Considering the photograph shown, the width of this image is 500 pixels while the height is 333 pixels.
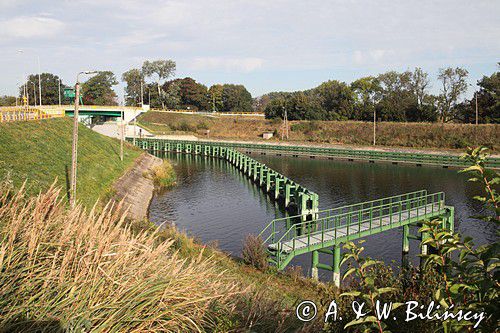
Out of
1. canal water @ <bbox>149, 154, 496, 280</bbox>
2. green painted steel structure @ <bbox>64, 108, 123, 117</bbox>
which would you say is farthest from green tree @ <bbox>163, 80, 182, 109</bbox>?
canal water @ <bbox>149, 154, 496, 280</bbox>

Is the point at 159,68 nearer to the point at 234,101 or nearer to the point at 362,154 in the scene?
the point at 234,101

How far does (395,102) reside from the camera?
86.2m

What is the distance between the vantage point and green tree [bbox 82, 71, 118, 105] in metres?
126

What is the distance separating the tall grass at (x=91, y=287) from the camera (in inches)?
187

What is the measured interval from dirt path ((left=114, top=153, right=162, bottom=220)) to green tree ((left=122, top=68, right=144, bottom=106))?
320 ft

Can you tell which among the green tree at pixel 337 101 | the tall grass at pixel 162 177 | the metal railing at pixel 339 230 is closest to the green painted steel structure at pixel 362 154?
the green tree at pixel 337 101

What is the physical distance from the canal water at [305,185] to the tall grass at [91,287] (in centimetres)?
1275

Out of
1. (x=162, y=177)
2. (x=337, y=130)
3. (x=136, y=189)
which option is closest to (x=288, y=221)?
(x=136, y=189)

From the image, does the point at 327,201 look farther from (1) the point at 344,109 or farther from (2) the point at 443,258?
(1) the point at 344,109

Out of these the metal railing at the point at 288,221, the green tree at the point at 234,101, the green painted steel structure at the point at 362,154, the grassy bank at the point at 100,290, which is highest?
the green tree at the point at 234,101

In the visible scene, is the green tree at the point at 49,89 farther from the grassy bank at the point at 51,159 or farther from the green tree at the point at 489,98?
the green tree at the point at 489,98

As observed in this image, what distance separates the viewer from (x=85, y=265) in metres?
5.40

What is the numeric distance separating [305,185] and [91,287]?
125 ft

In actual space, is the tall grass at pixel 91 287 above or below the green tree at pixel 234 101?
below
